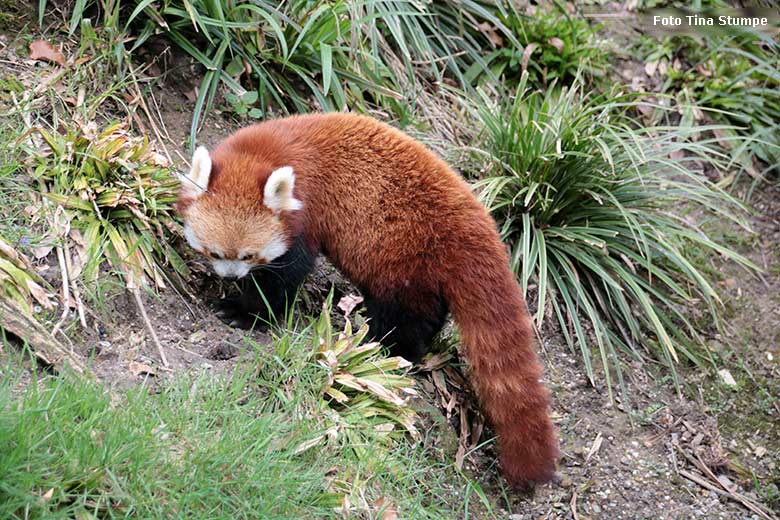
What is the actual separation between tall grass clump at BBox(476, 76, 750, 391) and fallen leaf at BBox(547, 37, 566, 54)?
1.11m

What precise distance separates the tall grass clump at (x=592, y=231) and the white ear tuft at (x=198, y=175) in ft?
5.85

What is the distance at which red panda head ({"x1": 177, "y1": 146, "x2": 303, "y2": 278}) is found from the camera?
149 inches

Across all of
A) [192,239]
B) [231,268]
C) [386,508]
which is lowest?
[386,508]

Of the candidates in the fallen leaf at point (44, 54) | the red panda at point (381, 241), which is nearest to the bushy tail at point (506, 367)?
the red panda at point (381, 241)

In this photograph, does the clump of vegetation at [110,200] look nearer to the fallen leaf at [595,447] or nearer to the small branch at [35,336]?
the small branch at [35,336]

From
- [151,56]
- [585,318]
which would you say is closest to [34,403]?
[151,56]

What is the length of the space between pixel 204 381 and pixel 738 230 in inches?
180

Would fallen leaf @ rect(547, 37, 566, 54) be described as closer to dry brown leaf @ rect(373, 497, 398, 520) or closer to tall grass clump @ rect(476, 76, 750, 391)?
tall grass clump @ rect(476, 76, 750, 391)

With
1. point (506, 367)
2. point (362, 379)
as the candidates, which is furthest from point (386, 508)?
point (506, 367)

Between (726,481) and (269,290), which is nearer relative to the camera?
(269,290)

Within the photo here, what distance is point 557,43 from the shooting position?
6.25m

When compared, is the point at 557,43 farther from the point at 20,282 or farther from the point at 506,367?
the point at 20,282

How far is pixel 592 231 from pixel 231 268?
2276mm

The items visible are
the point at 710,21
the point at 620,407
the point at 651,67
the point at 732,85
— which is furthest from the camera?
the point at 710,21
